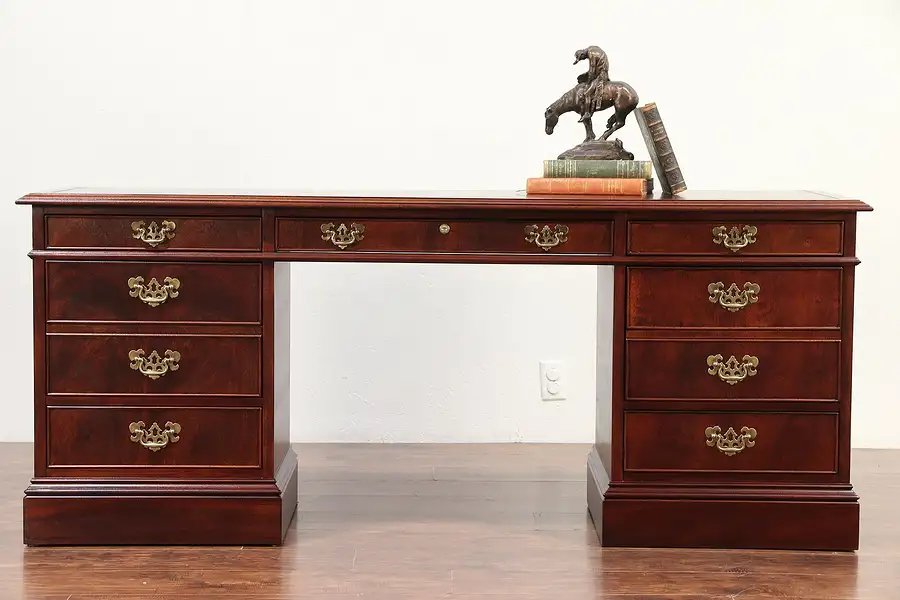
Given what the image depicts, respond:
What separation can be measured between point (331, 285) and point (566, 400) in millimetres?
849

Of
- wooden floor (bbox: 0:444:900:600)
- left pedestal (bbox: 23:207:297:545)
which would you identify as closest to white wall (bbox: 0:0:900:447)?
wooden floor (bbox: 0:444:900:600)

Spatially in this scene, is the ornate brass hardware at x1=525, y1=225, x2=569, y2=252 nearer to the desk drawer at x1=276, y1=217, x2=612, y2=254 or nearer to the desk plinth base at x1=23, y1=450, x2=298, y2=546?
the desk drawer at x1=276, y1=217, x2=612, y2=254

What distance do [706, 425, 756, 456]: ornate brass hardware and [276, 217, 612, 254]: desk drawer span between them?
0.49m

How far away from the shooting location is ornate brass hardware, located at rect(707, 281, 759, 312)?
2789 millimetres

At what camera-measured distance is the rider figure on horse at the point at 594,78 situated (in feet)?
9.65

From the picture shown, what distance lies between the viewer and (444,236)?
2.77 meters

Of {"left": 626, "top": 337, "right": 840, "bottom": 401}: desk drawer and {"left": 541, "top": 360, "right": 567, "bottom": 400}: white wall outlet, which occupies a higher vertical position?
{"left": 626, "top": 337, "right": 840, "bottom": 401}: desk drawer

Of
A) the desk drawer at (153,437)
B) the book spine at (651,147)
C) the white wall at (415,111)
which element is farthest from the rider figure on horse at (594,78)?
the desk drawer at (153,437)

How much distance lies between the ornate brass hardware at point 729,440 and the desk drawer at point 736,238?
16.2 inches

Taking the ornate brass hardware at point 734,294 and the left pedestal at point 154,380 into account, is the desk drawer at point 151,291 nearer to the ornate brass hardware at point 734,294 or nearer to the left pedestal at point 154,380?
the left pedestal at point 154,380

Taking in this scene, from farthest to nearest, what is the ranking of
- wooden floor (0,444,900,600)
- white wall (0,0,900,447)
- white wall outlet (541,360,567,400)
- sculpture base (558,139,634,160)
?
white wall outlet (541,360,567,400)
white wall (0,0,900,447)
sculpture base (558,139,634,160)
wooden floor (0,444,900,600)

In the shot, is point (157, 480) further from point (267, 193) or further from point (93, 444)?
point (267, 193)

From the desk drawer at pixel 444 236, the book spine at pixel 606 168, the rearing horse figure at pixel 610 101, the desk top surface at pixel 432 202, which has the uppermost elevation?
the rearing horse figure at pixel 610 101

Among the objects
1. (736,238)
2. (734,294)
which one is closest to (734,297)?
(734,294)
